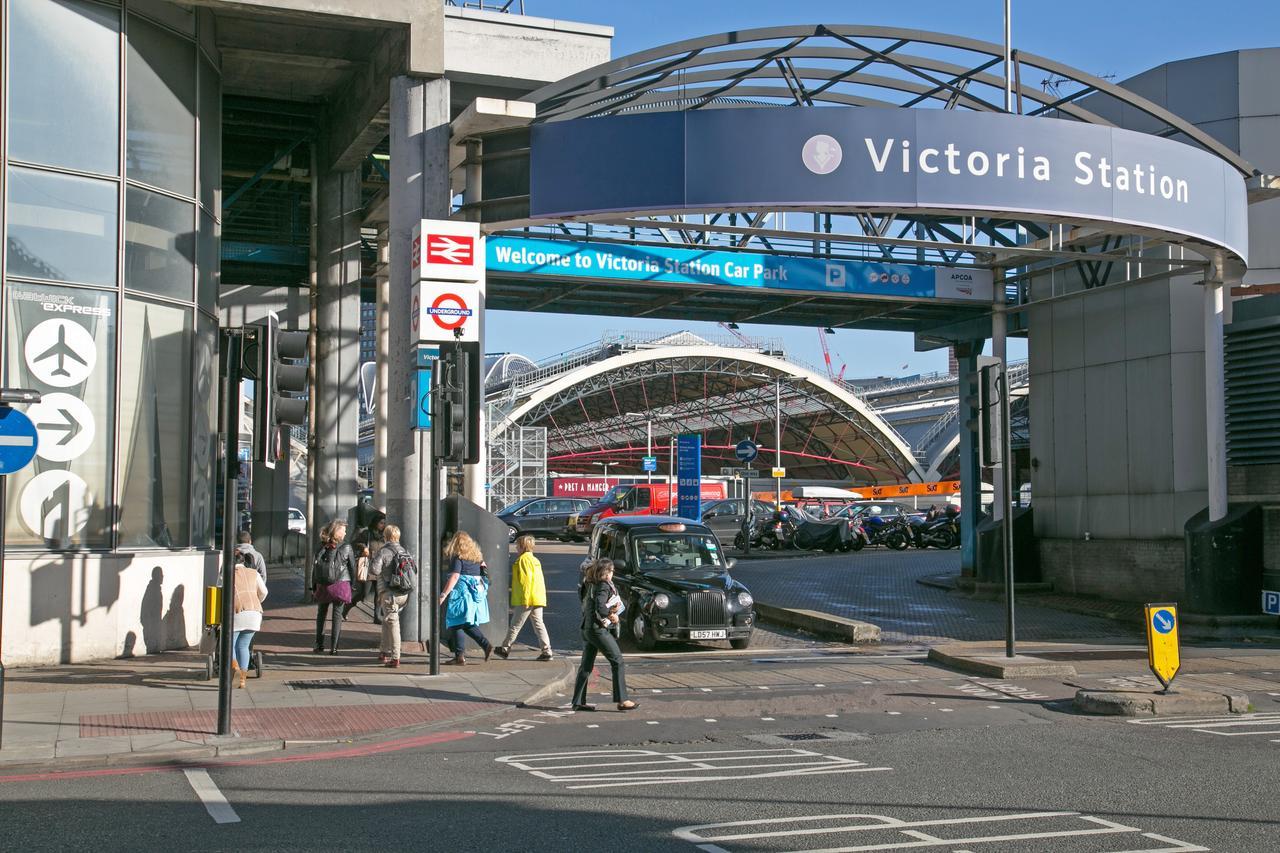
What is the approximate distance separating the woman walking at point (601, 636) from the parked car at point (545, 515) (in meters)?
33.5

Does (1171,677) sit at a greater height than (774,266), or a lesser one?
lesser

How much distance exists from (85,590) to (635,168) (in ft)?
28.5

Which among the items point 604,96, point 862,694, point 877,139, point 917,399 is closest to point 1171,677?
point 862,694

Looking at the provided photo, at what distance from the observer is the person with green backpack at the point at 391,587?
50.6 ft

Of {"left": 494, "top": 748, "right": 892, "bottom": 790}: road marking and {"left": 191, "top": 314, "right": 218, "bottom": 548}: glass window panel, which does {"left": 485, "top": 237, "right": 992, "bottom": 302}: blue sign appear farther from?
{"left": 494, "top": 748, "right": 892, "bottom": 790}: road marking

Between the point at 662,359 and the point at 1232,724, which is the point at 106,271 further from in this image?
the point at 662,359

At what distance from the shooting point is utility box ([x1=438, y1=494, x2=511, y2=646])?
17016 millimetres

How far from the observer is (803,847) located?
23.3ft

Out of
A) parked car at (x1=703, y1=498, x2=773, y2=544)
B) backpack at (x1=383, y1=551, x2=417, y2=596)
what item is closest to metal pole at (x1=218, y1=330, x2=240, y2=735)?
backpack at (x1=383, y1=551, x2=417, y2=596)

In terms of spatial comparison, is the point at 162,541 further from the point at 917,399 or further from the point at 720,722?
the point at 917,399

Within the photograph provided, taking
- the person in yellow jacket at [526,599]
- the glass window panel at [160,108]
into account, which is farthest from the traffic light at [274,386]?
the glass window panel at [160,108]

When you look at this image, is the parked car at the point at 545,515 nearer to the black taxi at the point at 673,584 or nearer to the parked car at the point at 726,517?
the parked car at the point at 726,517

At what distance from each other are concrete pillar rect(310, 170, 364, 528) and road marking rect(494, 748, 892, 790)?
1817cm

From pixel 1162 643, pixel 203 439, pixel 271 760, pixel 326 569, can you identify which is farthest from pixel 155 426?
pixel 1162 643
